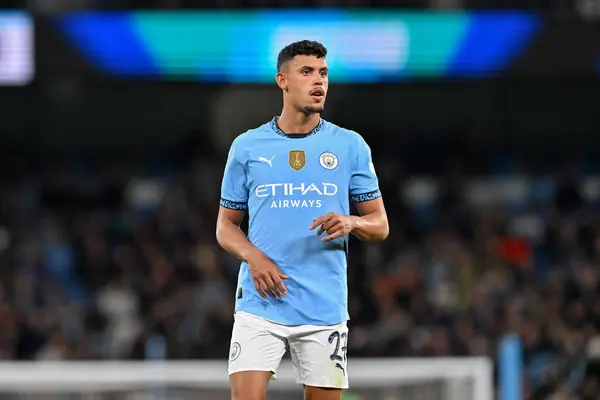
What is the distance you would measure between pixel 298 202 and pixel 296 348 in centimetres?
53

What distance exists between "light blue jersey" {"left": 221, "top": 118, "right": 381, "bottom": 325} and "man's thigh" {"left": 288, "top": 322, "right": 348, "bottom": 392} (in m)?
0.04

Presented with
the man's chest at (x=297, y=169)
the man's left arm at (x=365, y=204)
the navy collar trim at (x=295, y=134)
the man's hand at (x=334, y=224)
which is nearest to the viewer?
the man's hand at (x=334, y=224)

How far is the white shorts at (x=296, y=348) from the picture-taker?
437 centimetres

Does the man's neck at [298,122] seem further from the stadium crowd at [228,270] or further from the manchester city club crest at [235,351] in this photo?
the stadium crowd at [228,270]

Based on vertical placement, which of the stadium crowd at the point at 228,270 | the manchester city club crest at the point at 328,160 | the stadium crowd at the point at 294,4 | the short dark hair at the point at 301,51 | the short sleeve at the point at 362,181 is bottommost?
the stadium crowd at the point at 228,270

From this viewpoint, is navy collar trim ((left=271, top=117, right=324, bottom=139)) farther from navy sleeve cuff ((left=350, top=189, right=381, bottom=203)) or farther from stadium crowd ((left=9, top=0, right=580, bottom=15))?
stadium crowd ((left=9, top=0, right=580, bottom=15))

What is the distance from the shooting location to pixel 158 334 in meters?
10.7

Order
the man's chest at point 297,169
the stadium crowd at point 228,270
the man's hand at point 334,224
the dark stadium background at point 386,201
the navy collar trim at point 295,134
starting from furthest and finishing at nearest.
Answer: the dark stadium background at point 386,201 → the stadium crowd at point 228,270 → the navy collar trim at point 295,134 → the man's chest at point 297,169 → the man's hand at point 334,224

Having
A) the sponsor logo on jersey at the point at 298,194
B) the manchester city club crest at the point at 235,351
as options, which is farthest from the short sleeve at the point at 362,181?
the manchester city club crest at the point at 235,351

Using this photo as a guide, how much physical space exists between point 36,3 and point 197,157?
310 cm

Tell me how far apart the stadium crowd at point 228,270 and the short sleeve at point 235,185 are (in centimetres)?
470

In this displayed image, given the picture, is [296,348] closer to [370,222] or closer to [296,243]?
[296,243]

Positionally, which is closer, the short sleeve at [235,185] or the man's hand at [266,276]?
the man's hand at [266,276]

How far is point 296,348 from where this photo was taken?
4469 mm
